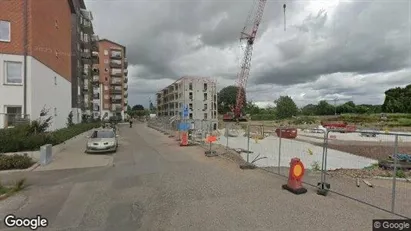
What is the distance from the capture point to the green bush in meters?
12.2

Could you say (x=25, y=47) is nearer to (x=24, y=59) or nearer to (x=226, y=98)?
(x=24, y=59)

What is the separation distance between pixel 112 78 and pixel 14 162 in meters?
91.7

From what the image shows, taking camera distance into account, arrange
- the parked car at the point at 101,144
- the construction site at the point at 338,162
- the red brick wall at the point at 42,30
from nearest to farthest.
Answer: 1. the construction site at the point at 338,162
2. the parked car at the point at 101,144
3. the red brick wall at the point at 42,30

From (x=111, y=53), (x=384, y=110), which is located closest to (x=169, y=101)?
(x=111, y=53)

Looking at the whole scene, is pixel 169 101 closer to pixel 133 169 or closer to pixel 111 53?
pixel 111 53

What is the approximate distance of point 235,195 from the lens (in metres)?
7.82

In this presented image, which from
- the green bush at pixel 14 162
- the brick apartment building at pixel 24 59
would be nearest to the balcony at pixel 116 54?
the brick apartment building at pixel 24 59

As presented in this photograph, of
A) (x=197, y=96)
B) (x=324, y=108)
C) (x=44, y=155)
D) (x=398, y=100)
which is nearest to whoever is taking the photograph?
(x=44, y=155)

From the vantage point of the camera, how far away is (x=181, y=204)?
7145mm

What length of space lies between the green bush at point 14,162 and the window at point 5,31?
10427 mm

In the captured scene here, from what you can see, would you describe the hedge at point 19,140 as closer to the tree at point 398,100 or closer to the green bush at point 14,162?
the green bush at point 14,162

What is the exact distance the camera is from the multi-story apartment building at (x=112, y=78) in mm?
98625

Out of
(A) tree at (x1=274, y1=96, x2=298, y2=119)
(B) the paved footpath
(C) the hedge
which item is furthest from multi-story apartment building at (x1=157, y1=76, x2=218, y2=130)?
(B) the paved footpath

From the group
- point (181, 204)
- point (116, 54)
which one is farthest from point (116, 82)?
point (181, 204)
